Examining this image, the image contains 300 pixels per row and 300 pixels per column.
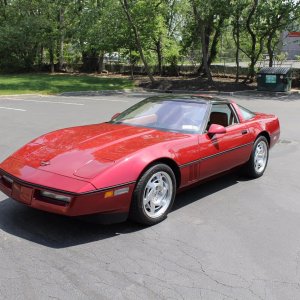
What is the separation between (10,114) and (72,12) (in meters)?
23.4

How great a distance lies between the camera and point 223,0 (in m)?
22.7

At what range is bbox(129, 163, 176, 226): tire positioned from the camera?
4.22 metres

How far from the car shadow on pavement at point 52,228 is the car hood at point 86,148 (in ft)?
1.92

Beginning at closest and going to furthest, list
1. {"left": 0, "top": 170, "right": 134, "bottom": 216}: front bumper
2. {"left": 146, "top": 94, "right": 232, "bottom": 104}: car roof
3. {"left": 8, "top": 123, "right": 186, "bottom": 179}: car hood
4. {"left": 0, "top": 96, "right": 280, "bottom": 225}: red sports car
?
{"left": 0, "top": 170, "right": 134, "bottom": 216}: front bumper
{"left": 0, "top": 96, "right": 280, "bottom": 225}: red sports car
{"left": 8, "top": 123, "right": 186, "bottom": 179}: car hood
{"left": 146, "top": 94, "right": 232, "bottom": 104}: car roof

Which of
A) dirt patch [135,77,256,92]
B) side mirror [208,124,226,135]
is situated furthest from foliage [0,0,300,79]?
side mirror [208,124,226,135]

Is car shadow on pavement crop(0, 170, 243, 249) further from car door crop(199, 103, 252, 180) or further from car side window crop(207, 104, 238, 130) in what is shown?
car side window crop(207, 104, 238, 130)

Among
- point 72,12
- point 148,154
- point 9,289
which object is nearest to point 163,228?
point 148,154

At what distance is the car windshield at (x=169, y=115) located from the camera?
533 cm

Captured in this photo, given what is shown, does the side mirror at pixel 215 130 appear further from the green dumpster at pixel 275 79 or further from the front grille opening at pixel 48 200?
the green dumpster at pixel 275 79

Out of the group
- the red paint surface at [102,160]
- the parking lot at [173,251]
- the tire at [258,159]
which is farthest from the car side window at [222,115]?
the parking lot at [173,251]

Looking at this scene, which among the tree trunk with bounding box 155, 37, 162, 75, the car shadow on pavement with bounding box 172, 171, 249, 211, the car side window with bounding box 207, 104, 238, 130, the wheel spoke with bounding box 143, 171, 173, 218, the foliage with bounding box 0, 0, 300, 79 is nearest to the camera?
the wheel spoke with bounding box 143, 171, 173, 218

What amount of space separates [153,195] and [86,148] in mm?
852

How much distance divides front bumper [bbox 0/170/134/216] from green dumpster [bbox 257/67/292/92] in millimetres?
19780

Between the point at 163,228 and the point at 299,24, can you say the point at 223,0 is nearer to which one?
the point at 299,24
